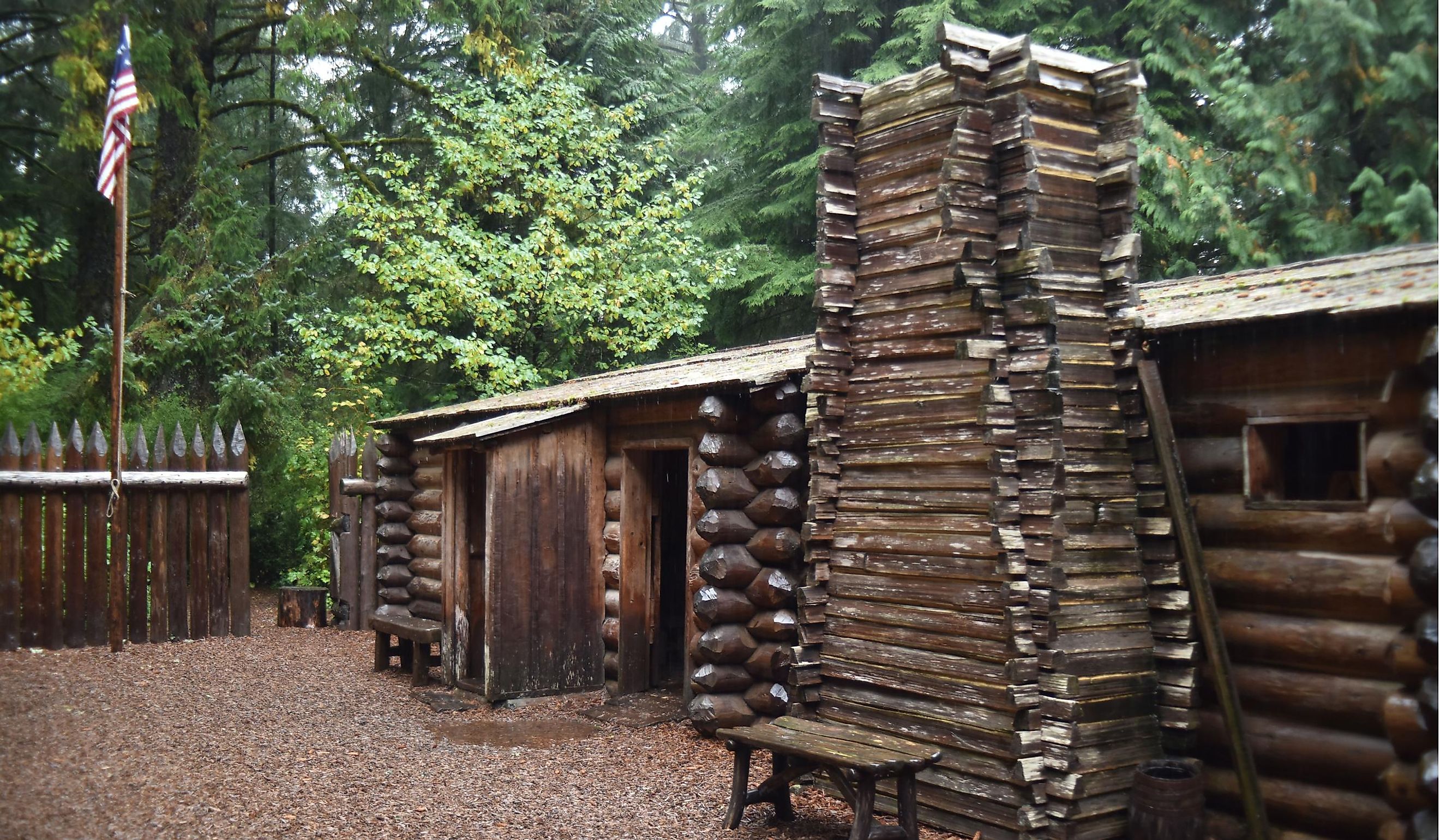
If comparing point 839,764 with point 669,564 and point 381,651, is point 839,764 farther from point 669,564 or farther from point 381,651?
point 381,651

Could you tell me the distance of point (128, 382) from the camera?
571 inches

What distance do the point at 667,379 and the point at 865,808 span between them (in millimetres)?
5103

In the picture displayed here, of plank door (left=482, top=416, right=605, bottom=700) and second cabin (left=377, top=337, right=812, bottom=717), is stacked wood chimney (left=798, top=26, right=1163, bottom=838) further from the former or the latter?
plank door (left=482, top=416, right=605, bottom=700)

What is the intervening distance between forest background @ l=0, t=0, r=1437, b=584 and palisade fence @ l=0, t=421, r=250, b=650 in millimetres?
753

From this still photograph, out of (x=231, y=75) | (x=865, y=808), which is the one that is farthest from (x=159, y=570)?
(x=865, y=808)

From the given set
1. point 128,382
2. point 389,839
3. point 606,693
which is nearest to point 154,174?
point 128,382

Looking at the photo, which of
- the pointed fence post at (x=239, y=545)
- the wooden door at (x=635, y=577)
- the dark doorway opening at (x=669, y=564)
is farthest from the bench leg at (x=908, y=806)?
the pointed fence post at (x=239, y=545)

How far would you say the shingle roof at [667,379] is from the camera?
8.77 m

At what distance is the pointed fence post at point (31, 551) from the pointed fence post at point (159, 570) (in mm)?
1105

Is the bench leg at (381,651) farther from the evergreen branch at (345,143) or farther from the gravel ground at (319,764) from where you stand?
the evergreen branch at (345,143)

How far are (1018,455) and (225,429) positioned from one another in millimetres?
12296

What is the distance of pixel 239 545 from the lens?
13.3m

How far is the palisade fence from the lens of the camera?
11.8 metres

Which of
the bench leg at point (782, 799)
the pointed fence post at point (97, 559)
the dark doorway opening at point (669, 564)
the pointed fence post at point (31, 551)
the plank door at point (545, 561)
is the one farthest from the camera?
the pointed fence post at point (97, 559)
